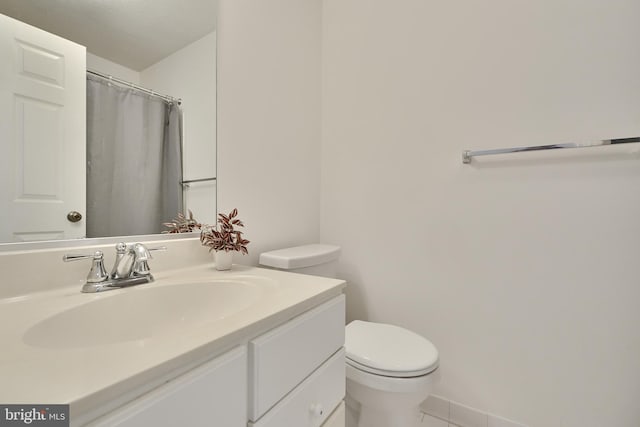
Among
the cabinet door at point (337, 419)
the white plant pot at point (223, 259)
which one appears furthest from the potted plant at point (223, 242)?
the cabinet door at point (337, 419)

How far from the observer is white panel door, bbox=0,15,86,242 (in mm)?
644

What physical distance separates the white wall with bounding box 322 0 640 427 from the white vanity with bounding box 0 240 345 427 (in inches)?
26.5

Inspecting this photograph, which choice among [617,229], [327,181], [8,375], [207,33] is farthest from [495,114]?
[8,375]

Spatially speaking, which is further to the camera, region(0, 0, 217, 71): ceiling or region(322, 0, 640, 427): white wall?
region(322, 0, 640, 427): white wall

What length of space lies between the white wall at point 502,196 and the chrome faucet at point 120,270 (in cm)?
67

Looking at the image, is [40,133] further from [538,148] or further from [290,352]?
[538,148]

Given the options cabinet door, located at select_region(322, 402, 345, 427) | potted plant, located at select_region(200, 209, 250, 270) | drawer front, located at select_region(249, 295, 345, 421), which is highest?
potted plant, located at select_region(200, 209, 250, 270)

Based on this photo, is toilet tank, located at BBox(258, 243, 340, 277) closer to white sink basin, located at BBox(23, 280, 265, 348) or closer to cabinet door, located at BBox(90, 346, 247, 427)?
white sink basin, located at BBox(23, 280, 265, 348)

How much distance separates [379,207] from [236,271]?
2.74ft

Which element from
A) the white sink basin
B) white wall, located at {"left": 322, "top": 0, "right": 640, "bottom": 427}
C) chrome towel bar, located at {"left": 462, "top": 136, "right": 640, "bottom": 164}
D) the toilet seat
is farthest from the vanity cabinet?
chrome towel bar, located at {"left": 462, "top": 136, "right": 640, "bottom": 164}

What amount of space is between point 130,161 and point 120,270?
0.34m

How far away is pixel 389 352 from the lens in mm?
1031

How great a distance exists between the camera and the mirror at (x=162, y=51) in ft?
2.39

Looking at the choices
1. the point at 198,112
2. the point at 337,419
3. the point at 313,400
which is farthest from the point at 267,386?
the point at 198,112
